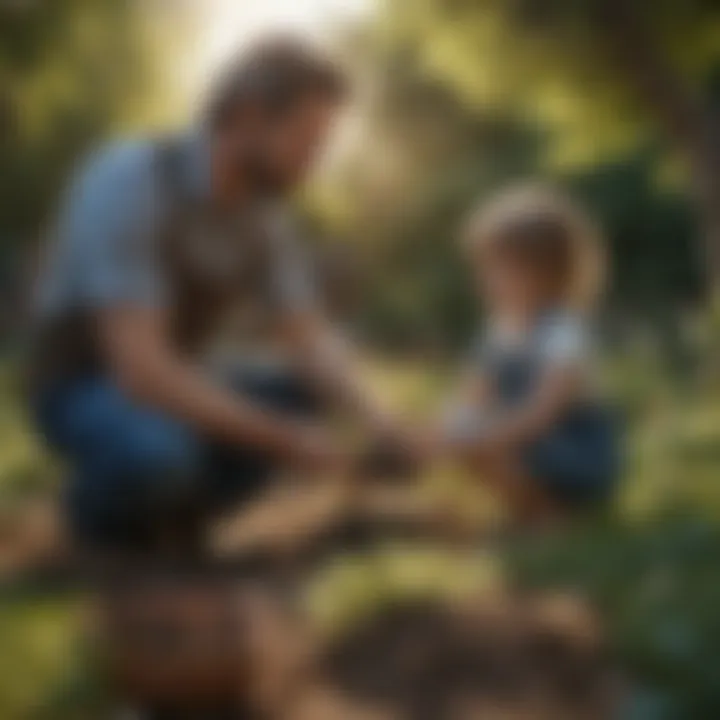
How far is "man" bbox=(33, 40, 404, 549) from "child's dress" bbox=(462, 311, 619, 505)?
117mm

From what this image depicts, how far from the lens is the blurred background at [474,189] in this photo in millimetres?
1459

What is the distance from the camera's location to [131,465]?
144 centimetres

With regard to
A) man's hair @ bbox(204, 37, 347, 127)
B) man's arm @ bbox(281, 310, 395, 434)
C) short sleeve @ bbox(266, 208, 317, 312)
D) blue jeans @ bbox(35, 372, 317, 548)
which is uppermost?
man's hair @ bbox(204, 37, 347, 127)

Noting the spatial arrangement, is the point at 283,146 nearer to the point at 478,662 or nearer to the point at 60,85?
the point at 60,85

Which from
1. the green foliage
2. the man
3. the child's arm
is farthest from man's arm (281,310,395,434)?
the green foliage

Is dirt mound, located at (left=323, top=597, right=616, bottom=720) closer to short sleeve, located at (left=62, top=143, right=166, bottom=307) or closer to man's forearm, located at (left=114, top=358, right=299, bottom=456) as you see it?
man's forearm, located at (left=114, top=358, right=299, bottom=456)

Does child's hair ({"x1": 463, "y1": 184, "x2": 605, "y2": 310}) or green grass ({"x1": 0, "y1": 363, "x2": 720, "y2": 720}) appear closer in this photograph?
green grass ({"x1": 0, "y1": 363, "x2": 720, "y2": 720})

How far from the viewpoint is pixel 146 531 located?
4.71 feet

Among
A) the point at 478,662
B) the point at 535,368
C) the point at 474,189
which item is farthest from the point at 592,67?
the point at 478,662

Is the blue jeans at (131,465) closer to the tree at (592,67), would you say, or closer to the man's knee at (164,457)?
the man's knee at (164,457)

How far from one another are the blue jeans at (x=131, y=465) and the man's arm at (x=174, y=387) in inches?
0.4

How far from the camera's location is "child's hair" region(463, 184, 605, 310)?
1513 millimetres

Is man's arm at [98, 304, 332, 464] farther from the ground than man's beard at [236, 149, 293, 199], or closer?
closer

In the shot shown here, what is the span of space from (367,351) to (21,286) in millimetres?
319
